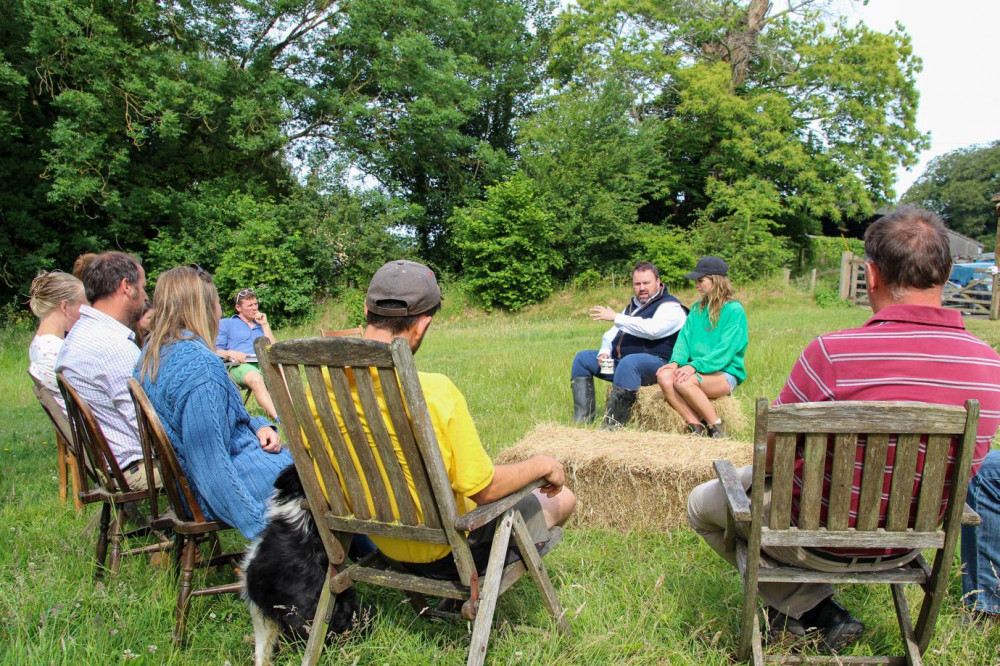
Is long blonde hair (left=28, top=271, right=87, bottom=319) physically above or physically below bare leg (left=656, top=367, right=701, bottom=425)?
above

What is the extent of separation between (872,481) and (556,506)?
4.09ft

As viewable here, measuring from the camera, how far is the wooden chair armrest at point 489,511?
2184 mm

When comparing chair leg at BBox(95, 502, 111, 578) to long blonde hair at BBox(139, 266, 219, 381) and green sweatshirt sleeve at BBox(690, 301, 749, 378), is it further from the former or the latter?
green sweatshirt sleeve at BBox(690, 301, 749, 378)

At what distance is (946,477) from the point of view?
7.02ft

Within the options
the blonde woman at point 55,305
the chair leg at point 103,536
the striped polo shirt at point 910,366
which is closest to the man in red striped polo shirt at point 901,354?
the striped polo shirt at point 910,366

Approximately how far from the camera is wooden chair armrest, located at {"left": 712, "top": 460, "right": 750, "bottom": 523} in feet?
7.20

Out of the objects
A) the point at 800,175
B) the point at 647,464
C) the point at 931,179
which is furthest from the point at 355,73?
the point at 931,179

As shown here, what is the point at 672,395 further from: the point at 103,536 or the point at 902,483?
the point at 103,536

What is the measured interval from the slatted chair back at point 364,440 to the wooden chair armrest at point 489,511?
45 mm

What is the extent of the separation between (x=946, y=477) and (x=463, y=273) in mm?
23622

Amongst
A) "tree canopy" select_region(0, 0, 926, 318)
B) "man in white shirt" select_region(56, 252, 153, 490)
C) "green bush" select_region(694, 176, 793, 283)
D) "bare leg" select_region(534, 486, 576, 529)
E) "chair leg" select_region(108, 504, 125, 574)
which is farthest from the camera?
"green bush" select_region(694, 176, 793, 283)

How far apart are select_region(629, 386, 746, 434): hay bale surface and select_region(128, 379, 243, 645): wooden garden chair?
12.9ft

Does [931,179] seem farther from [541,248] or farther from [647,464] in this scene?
[647,464]

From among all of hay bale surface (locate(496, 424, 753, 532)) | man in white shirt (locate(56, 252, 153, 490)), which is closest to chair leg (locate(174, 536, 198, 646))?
man in white shirt (locate(56, 252, 153, 490))
